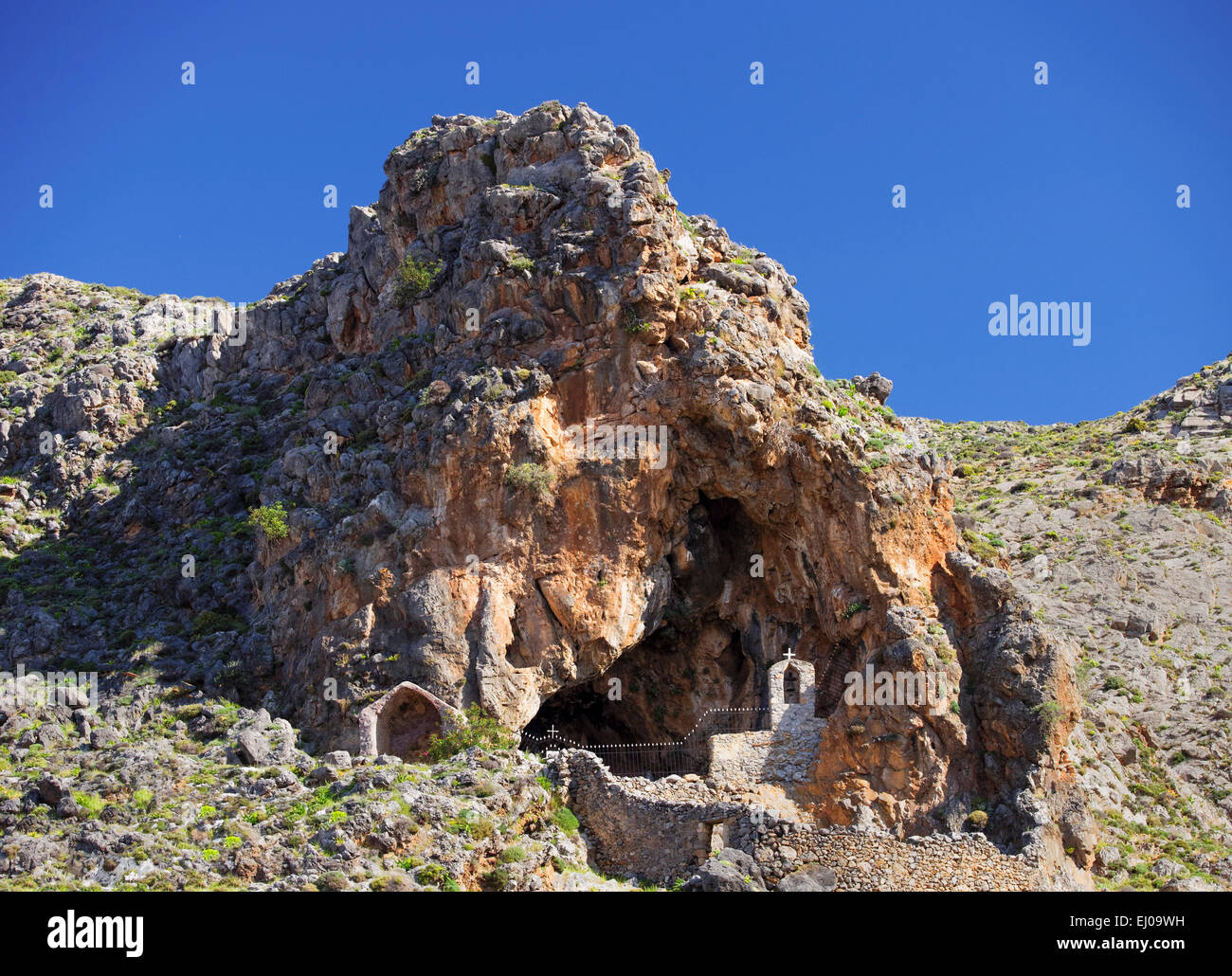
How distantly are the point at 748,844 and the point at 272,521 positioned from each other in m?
19.8

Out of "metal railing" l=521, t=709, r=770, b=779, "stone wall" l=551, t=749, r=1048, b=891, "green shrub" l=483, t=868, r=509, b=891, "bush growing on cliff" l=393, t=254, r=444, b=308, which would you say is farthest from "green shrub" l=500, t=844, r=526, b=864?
"bush growing on cliff" l=393, t=254, r=444, b=308

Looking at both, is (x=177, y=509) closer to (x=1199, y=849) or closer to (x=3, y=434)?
(x=3, y=434)

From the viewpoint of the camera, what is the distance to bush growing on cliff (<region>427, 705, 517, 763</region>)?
41375mm

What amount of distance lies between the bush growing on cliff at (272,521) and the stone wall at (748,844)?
13.7 metres

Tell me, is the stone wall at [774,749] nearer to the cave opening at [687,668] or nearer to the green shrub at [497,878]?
the cave opening at [687,668]

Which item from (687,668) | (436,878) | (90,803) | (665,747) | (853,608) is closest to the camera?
(436,878)

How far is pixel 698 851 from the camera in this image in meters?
37.4

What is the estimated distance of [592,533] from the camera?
4550 centimetres

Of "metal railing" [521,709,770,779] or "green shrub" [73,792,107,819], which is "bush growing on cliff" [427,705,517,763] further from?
"green shrub" [73,792,107,819]

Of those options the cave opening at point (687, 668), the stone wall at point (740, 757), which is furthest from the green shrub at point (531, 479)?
the stone wall at point (740, 757)

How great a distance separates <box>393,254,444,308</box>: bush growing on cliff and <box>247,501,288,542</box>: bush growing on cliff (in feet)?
31.8

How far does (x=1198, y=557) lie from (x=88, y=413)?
44697mm

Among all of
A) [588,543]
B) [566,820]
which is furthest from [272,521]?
[566,820]

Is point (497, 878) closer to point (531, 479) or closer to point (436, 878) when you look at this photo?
point (436, 878)
